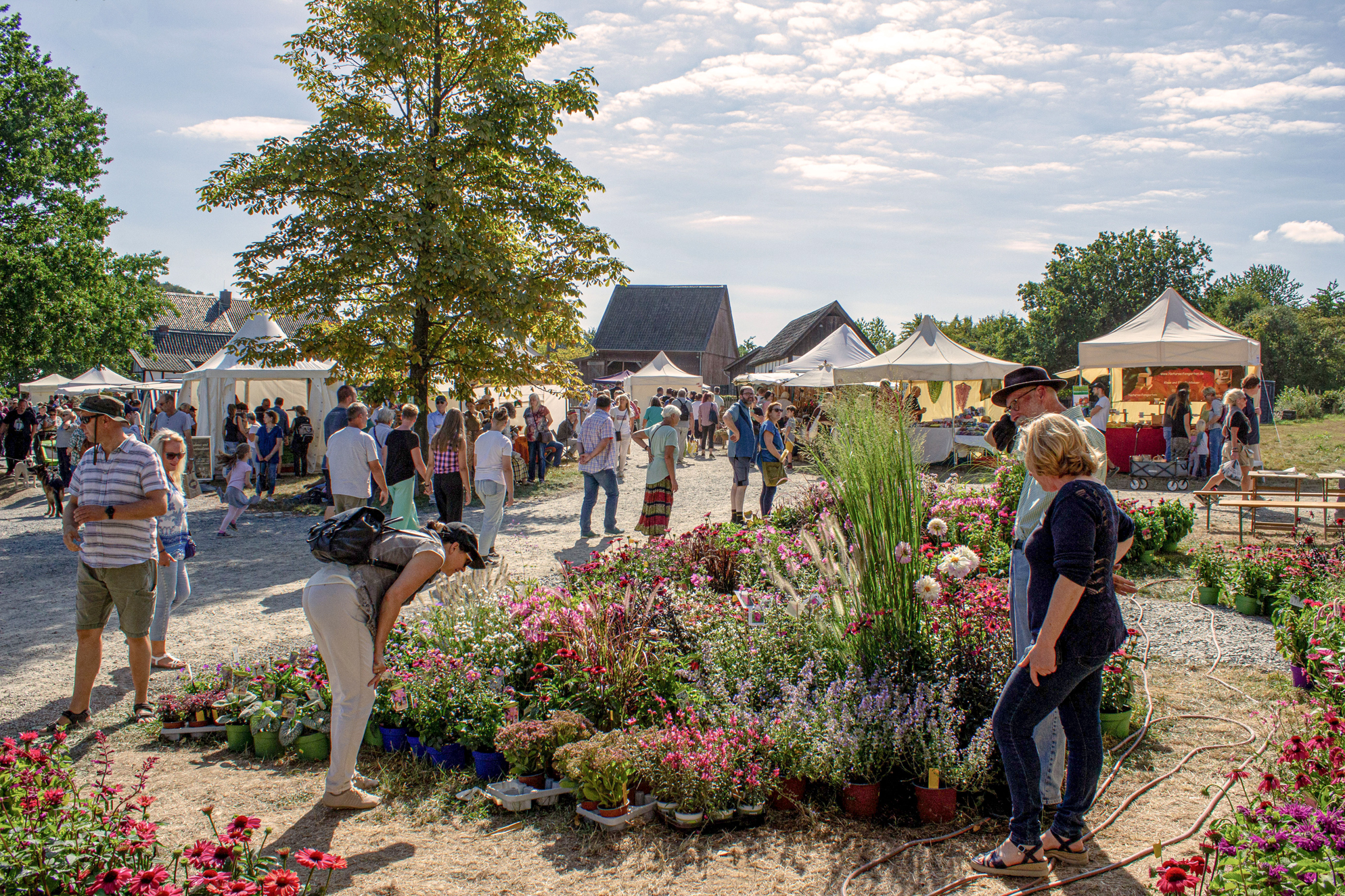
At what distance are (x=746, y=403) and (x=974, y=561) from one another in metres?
6.89

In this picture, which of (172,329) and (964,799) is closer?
(964,799)

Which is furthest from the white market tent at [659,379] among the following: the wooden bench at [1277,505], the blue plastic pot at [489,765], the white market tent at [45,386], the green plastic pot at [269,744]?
the blue plastic pot at [489,765]

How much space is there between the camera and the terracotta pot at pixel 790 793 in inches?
139

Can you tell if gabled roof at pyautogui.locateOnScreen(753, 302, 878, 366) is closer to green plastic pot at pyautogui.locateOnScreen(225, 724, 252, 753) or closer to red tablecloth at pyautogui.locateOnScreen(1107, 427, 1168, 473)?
red tablecloth at pyautogui.locateOnScreen(1107, 427, 1168, 473)

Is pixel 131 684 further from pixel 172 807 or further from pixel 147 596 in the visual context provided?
pixel 172 807

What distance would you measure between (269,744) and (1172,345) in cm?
1594

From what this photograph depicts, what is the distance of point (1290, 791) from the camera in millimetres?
2771

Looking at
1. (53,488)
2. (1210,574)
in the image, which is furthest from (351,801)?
(53,488)

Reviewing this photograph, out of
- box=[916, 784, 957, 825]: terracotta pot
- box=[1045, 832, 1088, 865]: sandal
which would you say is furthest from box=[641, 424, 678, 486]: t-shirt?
box=[1045, 832, 1088, 865]: sandal

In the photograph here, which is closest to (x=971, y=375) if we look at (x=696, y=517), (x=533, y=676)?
(x=696, y=517)

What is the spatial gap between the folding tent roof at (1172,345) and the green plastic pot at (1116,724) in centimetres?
1261

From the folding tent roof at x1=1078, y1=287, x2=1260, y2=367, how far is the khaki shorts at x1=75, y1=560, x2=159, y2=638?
49.4ft

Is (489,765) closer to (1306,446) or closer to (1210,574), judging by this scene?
(1210,574)

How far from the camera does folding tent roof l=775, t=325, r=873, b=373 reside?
81.7 ft
